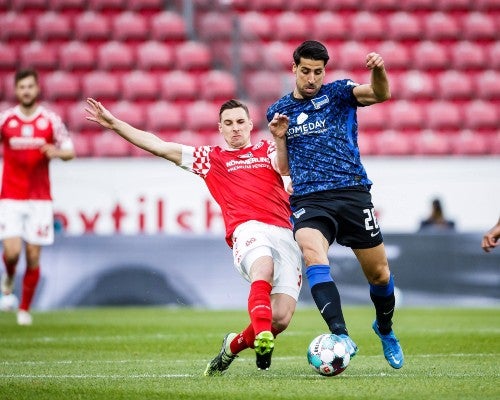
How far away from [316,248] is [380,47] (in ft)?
43.3

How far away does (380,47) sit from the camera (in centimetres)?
1920

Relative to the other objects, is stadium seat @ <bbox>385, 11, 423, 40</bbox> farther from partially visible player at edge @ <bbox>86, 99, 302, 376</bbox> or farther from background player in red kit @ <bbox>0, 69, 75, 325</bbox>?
partially visible player at edge @ <bbox>86, 99, 302, 376</bbox>

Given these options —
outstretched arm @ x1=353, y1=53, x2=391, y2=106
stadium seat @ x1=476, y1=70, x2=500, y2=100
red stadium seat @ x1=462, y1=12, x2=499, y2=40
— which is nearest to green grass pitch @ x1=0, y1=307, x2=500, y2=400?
outstretched arm @ x1=353, y1=53, x2=391, y2=106

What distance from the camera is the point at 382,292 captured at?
7062 millimetres

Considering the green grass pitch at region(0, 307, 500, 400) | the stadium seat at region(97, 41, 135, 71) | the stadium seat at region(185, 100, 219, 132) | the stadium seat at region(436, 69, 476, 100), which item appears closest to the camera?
the green grass pitch at region(0, 307, 500, 400)

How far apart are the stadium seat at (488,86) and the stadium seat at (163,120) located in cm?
506

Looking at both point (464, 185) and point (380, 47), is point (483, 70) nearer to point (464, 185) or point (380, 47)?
point (380, 47)

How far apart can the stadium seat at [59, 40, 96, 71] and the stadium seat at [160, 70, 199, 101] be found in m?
1.27

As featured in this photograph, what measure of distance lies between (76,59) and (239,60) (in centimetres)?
310

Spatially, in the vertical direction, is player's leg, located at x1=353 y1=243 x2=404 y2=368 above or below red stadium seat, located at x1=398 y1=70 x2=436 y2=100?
below

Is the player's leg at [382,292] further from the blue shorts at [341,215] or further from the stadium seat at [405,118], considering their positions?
the stadium seat at [405,118]

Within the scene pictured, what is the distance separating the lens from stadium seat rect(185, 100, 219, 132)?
57.1 ft

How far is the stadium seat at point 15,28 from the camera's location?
61.1ft

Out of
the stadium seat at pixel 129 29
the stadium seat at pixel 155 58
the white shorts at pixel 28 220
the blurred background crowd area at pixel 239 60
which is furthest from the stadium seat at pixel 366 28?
the white shorts at pixel 28 220
